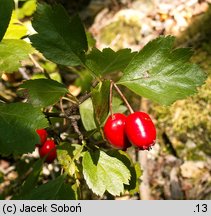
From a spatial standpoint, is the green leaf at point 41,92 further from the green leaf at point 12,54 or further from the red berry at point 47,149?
the red berry at point 47,149

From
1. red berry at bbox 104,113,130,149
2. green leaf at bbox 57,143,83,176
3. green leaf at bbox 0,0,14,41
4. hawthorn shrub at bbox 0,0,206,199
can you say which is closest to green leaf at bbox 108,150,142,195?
hawthorn shrub at bbox 0,0,206,199

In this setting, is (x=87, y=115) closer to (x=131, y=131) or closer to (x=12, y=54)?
(x=12, y=54)

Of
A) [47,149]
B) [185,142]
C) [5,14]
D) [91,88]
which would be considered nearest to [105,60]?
[91,88]

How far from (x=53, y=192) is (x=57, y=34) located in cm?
64

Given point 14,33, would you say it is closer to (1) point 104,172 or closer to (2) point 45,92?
(2) point 45,92

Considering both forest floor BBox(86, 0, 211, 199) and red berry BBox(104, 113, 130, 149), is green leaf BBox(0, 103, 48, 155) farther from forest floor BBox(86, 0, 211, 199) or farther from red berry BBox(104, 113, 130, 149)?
forest floor BBox(86, 0, 211, 199)

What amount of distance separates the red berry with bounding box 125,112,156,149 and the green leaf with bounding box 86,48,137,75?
264mm

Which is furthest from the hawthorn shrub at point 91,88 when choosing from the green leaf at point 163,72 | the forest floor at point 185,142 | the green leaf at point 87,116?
the forest floor at point 185,142

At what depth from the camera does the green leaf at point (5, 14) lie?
1.39 m

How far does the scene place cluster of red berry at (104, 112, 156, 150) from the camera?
125 centimetres

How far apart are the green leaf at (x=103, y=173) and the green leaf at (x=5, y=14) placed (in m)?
0.58

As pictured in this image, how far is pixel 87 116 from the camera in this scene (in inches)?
72.6

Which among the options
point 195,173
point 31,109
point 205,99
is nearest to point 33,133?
point 31,109
